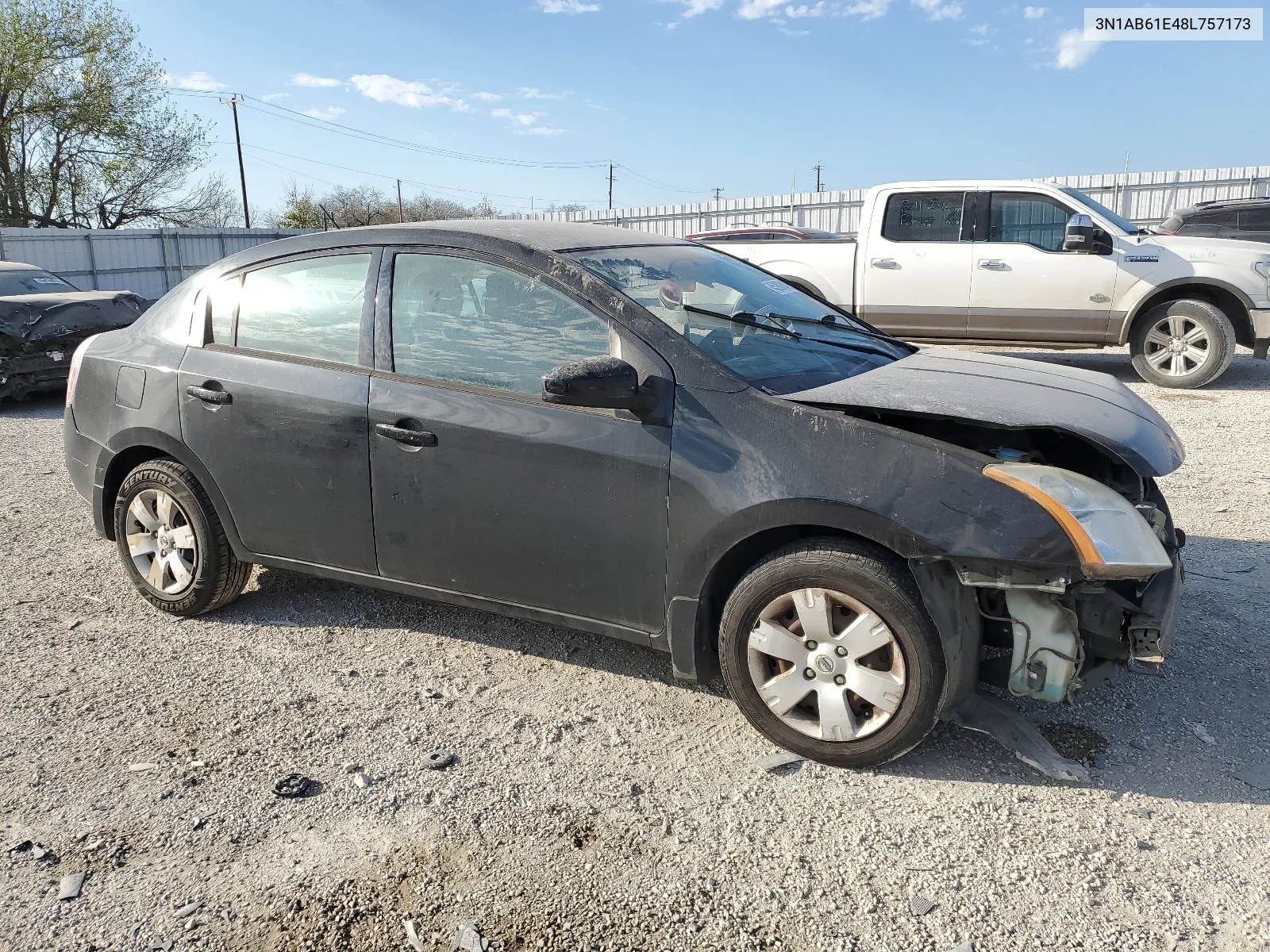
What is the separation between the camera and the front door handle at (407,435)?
3.45 m

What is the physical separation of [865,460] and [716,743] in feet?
3.63

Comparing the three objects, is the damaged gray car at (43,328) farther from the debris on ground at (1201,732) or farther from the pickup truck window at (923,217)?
the debris on ground at (1201,732)

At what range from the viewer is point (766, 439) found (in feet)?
9.78

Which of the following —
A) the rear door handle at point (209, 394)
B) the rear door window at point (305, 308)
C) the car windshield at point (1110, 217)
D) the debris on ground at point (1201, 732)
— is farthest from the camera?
the car windshield at point (1110, 217)

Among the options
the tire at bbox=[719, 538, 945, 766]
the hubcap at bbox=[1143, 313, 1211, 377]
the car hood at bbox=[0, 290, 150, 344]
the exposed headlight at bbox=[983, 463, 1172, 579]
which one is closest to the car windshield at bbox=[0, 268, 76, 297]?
the car hood at bbox=[0, 290, 150, 344]

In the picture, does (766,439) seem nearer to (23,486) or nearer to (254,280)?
(254,280)

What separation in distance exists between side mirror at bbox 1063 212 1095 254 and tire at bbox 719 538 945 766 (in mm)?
7373

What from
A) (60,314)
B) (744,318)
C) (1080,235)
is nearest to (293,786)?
(744,318)

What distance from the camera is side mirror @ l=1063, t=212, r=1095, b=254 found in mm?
8948

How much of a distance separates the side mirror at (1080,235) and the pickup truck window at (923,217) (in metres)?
1.16

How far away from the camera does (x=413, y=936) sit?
2.34 meters

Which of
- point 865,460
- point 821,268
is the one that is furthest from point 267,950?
point 821,268

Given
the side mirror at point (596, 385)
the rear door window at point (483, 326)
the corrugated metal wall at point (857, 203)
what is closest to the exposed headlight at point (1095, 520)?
the side mirror at point (596, 385)

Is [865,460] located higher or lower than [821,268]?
lower
